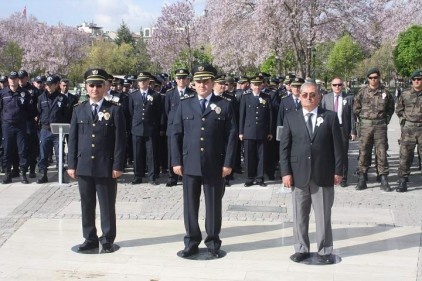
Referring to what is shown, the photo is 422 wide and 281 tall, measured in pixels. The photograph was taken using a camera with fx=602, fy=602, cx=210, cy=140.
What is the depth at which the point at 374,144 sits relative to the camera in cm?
1063

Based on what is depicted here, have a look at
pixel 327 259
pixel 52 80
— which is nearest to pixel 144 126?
pixel 52 80

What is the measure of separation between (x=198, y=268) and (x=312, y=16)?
2498 cm

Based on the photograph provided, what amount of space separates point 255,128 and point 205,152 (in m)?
4.60

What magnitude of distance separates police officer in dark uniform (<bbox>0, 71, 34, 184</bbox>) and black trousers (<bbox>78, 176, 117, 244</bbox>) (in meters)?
4.66

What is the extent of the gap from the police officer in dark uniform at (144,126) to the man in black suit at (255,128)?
5.37ft

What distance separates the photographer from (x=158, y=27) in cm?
4800

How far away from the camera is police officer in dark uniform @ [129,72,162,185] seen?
11284 mm

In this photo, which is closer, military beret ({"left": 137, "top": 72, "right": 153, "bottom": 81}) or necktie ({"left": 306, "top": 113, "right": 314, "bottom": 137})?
necktie ({"left": 306, "top": 113, "right": 314, "bottom": 137})

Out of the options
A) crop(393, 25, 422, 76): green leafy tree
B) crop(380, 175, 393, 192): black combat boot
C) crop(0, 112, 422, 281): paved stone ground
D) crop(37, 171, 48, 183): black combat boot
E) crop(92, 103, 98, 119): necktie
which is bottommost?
crop(0, 112, 422, 281): paved stone ground

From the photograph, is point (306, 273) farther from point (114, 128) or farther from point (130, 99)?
point (130, 99)

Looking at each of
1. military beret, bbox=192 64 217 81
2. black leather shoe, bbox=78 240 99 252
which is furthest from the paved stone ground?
military beret, bbox=192 64 217 81

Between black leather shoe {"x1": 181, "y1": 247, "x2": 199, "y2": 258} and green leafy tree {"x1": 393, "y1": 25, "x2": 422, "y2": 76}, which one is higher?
green leafy tree {"x1": 393, "y1": 25, "x2": 422, "y2": 76}

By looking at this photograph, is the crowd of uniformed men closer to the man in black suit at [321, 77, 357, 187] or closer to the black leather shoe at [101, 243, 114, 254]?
the man in black suit at [321, 77, 357, 187]

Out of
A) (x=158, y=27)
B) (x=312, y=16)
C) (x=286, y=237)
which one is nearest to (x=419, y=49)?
(x=312, y=16)
